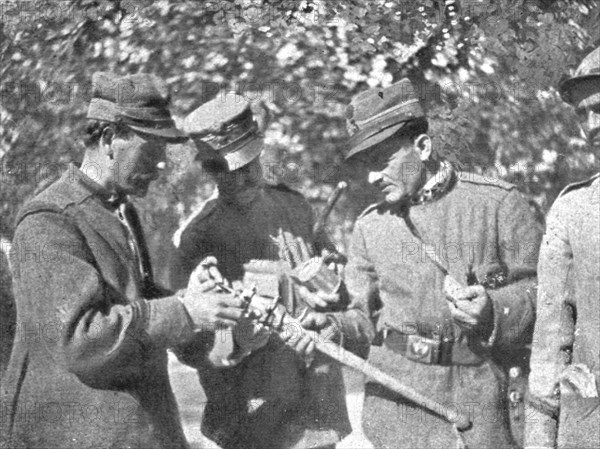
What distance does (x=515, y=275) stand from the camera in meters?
6.39

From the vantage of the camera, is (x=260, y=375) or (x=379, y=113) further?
(x=379, y=113)

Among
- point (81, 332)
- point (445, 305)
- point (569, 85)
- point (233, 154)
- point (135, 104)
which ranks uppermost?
point (135, 104)

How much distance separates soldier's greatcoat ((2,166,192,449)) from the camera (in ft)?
19.7

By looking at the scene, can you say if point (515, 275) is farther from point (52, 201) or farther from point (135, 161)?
point (52, 201)

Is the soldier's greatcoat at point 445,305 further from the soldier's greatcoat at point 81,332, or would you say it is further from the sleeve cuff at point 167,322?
the soldier's greatcoat at point 81,332

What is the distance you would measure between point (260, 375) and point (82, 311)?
2.86ft

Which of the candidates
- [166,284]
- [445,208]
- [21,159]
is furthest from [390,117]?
[21,159]

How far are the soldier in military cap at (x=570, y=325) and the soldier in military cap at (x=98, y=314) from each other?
4.22 ft

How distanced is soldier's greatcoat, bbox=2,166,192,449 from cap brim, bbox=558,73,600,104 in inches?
72.4

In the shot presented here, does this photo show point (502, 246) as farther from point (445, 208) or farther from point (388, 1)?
point (388, 1)

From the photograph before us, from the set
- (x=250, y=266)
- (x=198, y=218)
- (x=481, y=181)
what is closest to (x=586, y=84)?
(x=481, y=181)

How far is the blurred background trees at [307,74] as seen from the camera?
658 centimetres

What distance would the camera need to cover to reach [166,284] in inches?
249

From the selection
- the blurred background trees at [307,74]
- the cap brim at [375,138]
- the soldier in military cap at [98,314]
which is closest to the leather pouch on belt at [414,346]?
the blurred background trees at [307,74]
